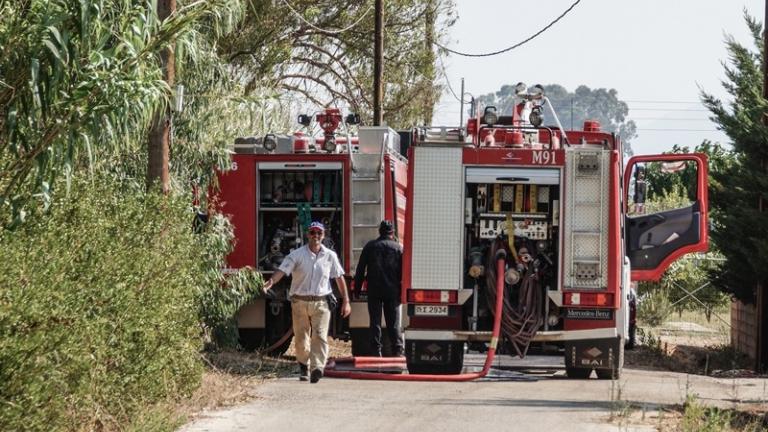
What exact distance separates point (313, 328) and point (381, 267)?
2392mm

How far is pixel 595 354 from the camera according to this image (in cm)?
1714

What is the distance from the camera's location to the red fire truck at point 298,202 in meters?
19.4

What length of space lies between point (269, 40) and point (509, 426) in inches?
737

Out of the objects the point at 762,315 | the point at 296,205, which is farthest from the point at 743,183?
the point at 296,205

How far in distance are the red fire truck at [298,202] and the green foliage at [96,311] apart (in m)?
5.09

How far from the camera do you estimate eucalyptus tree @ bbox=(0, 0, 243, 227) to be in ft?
31.8

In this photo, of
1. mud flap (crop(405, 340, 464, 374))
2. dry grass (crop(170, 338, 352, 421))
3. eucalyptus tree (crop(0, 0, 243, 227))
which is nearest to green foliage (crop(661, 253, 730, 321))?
dry grass (crop(170, 338, 352, 421))

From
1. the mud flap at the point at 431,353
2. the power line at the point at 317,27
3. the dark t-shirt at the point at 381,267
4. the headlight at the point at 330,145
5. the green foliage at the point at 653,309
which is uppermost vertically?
the power line at the point at 317,27

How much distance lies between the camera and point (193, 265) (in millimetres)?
13828

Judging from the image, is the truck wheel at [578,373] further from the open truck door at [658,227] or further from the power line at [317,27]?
the power line at [317,27]

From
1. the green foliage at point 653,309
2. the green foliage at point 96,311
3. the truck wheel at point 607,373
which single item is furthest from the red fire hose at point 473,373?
the green foliage at point 653,309

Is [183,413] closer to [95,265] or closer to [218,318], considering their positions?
[95,265]

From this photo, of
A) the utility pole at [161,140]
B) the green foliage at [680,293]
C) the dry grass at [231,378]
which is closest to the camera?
the dry grass at [231,378]

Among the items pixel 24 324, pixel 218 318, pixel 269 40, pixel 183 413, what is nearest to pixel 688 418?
pixel 183 413
